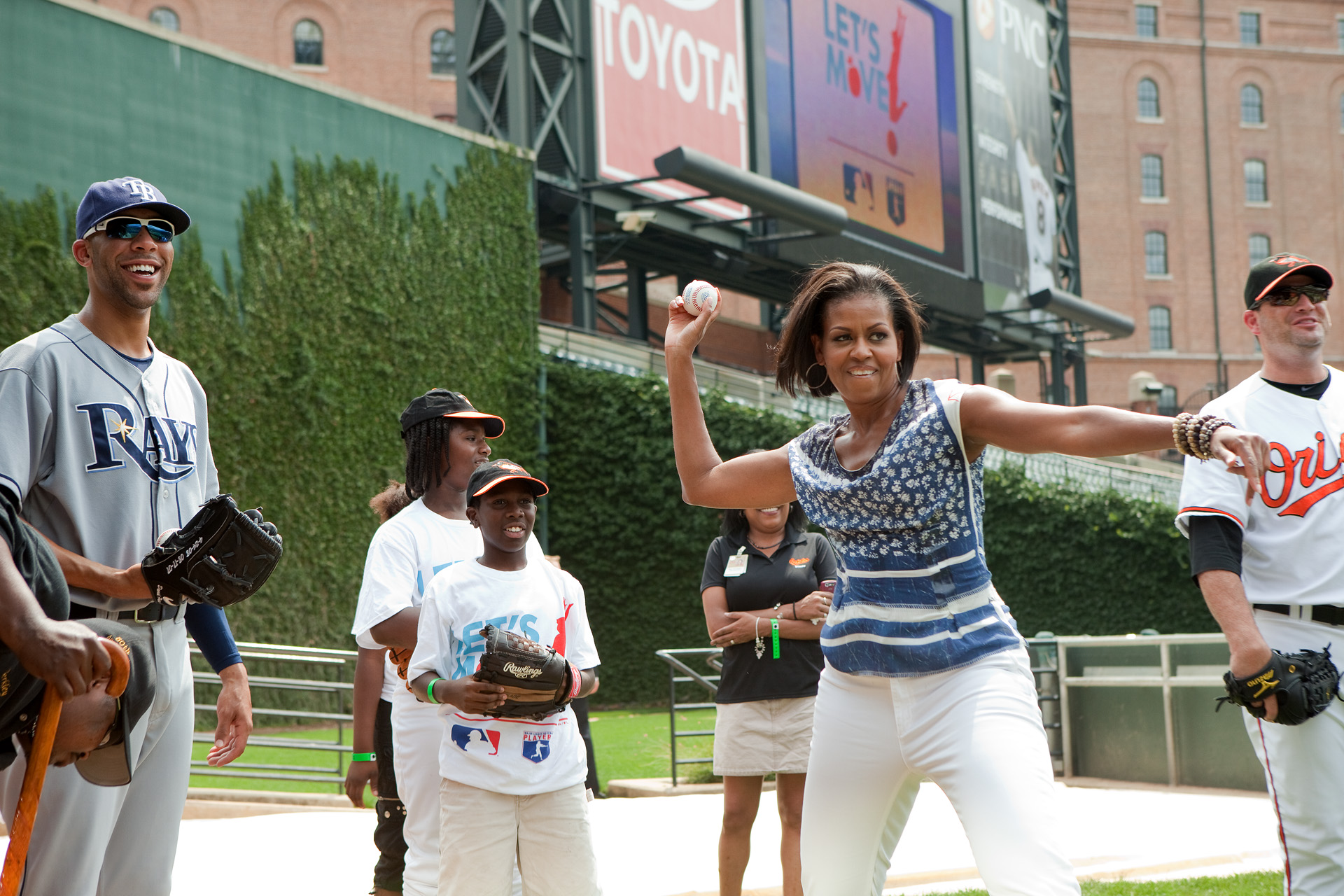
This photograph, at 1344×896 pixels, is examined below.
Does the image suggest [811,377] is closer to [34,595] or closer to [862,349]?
[862,349]

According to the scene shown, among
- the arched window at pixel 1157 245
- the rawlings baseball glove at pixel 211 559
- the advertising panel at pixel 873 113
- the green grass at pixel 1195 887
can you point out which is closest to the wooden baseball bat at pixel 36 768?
the rawlings baseball glove at pixel 211 559

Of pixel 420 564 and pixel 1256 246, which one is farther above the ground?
pixel 1256 246

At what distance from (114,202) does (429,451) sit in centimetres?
196

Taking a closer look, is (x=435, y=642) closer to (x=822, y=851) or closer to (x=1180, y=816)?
(x=822, y=851)

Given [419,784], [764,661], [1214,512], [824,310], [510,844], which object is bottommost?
[510,844]

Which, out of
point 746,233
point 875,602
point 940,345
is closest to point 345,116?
point 746,233

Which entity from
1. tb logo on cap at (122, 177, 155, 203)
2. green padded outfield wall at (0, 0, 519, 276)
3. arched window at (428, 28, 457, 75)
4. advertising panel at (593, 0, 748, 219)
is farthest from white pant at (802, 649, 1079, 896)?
arched window at (428, 28, 457, 75)

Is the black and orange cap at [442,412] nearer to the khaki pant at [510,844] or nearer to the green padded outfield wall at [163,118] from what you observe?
the khaki pant at [510,844]

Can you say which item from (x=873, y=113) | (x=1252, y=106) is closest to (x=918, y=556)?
(x=873, y=113)

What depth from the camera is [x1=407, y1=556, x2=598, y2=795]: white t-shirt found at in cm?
421

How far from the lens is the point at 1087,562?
76.0ft

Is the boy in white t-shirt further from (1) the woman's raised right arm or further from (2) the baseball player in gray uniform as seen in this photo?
(1) the woman's raised right arm

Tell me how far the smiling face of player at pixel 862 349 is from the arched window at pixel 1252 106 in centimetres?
6080

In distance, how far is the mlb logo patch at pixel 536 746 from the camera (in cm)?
425
